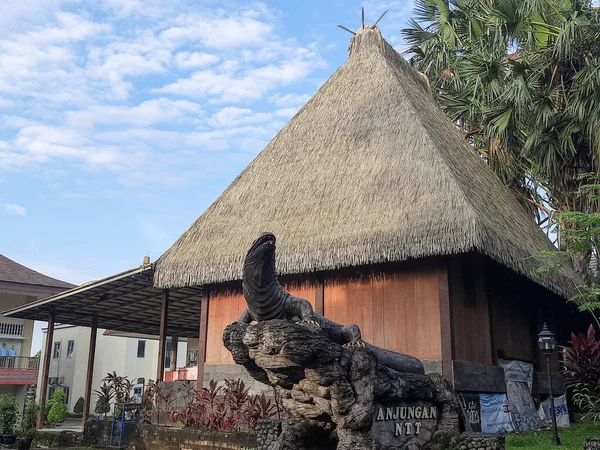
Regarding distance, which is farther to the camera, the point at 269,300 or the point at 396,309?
the point at 396,309

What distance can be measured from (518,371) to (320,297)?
4.46 m

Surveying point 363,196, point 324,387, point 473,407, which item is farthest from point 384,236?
point 324,387

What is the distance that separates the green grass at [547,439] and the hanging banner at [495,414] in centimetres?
32

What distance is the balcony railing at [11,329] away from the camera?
2516cm

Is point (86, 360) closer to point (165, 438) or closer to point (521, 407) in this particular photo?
point (165, 438)

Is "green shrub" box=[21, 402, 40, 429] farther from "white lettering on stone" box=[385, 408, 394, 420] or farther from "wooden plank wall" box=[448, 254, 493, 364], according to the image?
"white lettering on stone" box=[385, 408, 394, 420]

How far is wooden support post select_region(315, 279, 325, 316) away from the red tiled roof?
1448 centimetres

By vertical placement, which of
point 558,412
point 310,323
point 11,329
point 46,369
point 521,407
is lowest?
point 558,412

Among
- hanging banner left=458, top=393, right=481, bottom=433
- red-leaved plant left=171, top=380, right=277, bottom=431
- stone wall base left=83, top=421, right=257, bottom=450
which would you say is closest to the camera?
stone wall base left=83, top=421, right=257, bottom=450

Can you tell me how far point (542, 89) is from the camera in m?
16.8

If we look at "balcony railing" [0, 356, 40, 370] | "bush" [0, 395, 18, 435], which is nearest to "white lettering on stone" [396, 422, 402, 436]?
"bush" [0, 395, 18, 435]

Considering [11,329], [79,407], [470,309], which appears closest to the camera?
[470,309]

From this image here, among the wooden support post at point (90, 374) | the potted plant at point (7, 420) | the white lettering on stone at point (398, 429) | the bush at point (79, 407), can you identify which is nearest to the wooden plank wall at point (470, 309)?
the white lettering on stone at point (398, 429)

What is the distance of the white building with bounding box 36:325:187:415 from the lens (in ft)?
110
